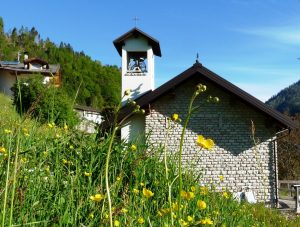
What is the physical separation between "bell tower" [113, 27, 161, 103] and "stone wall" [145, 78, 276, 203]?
200 centimetres

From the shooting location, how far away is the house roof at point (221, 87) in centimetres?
1344

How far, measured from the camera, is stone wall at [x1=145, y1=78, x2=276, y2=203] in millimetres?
13781

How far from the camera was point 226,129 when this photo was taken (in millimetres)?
14164

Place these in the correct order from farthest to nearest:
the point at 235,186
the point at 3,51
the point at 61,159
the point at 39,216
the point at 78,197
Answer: the point at 3,51 → the point at 235,186 → the point at 61,159 → the point at 78,197 → the point at 39,216

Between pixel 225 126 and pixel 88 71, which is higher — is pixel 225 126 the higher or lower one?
the lower one

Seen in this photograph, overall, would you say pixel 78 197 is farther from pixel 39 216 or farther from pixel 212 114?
pixel 212 114

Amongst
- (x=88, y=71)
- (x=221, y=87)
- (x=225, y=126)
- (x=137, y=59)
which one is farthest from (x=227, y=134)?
(x=88, y=71)

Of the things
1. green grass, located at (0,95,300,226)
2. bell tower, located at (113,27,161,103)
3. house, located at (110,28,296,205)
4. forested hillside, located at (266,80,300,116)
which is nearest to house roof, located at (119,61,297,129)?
house, located at (110,28,296,205)

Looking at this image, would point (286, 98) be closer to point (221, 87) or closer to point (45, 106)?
point (221, 87)

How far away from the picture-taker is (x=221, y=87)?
13789 mm

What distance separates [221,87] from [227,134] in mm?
1599

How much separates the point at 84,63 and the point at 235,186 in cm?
6237

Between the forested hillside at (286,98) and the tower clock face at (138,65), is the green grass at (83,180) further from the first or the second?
the forested hillside at (286,98)

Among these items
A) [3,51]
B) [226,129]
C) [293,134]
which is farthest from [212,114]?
[3,51]
